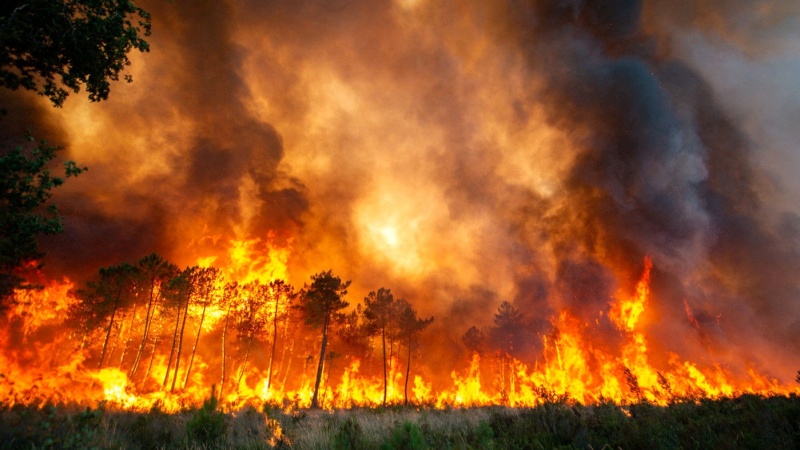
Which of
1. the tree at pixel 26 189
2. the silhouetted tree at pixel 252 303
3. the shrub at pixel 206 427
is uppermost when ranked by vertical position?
the silhouetted tree at pixel 252 303

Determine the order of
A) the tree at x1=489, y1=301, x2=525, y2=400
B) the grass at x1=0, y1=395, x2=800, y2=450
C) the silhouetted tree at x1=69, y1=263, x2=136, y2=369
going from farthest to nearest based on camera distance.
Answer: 1. the tree at x1=489, y1=301, x2=525, y2=400
2. the silhouetted tree at x1=69, y1=263, x2=136, y2=369
3. the grass at x1=0, y1=395, x2=800, y2=450

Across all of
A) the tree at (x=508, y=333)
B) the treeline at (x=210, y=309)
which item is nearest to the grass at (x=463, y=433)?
the treeline at (x=210, y=309)

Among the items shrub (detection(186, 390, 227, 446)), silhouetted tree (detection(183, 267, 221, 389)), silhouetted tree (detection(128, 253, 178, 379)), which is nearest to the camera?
shrub (detection(186, 390, 227, 446))

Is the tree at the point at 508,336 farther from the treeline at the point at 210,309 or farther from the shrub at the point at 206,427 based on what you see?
the shrub at the point at 206,427

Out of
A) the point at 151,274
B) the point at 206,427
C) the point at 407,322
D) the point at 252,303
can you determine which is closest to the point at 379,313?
the point at 407,322

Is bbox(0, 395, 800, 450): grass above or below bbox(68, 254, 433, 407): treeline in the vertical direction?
below

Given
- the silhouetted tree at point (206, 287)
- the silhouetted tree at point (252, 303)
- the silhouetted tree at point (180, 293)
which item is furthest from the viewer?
the silhouetted tree at point (252, 303)

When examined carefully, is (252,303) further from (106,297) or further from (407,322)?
(407,322)

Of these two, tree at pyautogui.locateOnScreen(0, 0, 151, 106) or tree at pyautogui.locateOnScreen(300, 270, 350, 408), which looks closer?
tree at pyautogui.locateOnScreen(0, 0, 151, 106)

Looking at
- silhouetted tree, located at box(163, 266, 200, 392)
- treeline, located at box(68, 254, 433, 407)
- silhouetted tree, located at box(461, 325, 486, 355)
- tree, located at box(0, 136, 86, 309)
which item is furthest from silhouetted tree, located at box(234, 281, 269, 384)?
silhouetted tree, located at box(461, 325, 486, 355)

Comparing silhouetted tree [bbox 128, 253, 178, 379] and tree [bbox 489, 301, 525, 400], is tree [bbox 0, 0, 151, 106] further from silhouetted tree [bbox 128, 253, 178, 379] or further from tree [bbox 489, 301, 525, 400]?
tree [bbox 489, 301, 525, 400]

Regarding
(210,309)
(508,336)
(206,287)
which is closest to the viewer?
(206,287)

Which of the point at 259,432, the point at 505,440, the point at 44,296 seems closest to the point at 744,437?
the point at 505,440

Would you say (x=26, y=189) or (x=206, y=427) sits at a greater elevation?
(x=26, y=189)
